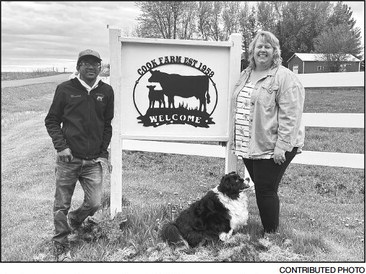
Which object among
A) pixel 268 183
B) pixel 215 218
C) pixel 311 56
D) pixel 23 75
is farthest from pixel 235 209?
pixel 23 75

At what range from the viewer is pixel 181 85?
12.5ft

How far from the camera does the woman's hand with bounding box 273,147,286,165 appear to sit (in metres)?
3.28

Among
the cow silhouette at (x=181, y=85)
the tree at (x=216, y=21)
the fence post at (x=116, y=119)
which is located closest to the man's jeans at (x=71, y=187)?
the fence post at (x=116, y=119)

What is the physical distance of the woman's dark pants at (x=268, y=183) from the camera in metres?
3.43

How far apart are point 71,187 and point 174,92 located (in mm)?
1344

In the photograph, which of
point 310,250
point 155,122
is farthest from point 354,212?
point 155,122

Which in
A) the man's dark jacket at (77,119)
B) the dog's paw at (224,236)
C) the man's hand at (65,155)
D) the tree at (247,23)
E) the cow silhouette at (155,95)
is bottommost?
the dog's paw at (224,236)

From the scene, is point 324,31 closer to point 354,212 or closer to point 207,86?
point 207,86

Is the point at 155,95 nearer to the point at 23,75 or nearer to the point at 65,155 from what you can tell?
the point at 65,155

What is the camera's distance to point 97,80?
332 centimetres

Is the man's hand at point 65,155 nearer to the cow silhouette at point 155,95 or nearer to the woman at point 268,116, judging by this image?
the cow silhouette at point 155,95

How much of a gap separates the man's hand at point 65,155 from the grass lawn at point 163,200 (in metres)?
0.79

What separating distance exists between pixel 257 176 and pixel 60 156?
69.1 inches

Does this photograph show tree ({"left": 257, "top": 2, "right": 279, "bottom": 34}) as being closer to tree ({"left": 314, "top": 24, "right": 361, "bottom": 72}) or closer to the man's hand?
tree ({"left": 314, "top": 24, "right": 361, "bottom": 72})
